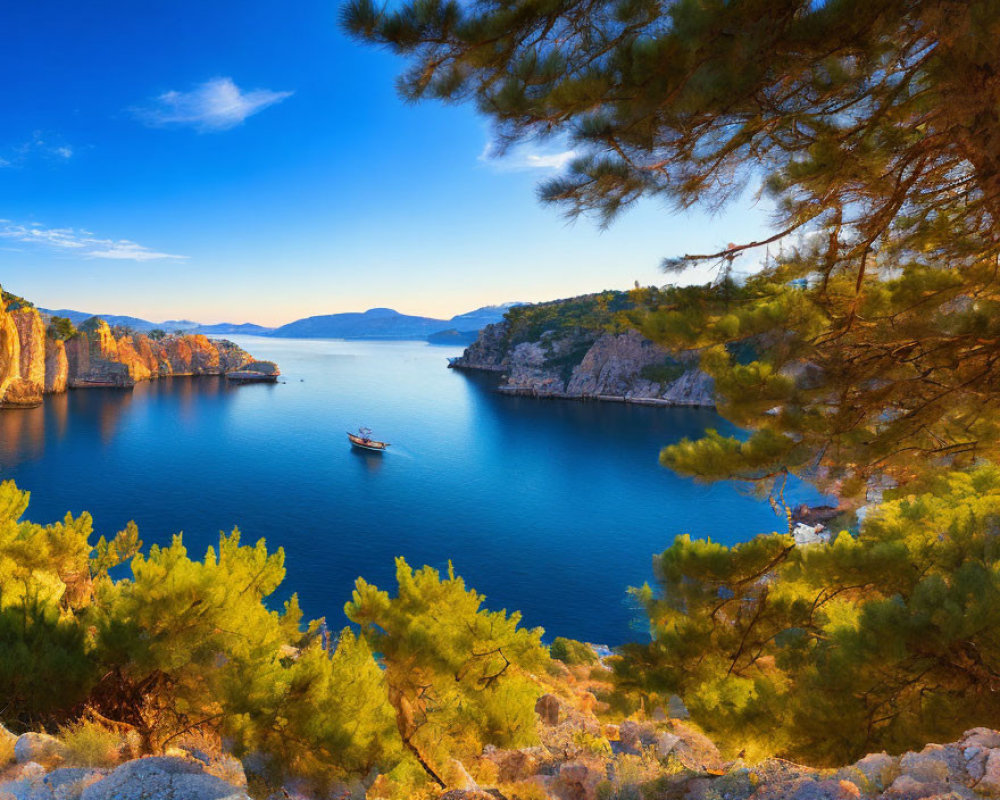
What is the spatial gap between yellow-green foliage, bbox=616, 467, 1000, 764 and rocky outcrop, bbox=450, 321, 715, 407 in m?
57.8

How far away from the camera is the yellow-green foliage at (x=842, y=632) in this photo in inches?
179

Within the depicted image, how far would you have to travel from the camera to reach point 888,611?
184 inches

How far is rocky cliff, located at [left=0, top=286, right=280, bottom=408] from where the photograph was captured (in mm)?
51688

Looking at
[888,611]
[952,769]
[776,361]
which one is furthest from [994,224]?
[952,769]

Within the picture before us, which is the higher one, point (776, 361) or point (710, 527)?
point (776, 361)

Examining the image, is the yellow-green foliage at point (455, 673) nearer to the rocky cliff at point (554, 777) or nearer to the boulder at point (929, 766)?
the rocky cliff at point (554, 777)

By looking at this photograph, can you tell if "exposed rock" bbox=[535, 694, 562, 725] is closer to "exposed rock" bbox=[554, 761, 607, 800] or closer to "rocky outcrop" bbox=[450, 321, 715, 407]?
"exposed rock" bbox=[554, 761, 607, 800]

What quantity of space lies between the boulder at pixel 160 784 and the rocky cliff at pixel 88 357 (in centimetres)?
6104

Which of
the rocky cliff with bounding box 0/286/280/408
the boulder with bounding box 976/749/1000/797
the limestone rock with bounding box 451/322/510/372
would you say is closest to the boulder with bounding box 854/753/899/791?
the boulder with bounding box 976/749/1000/797

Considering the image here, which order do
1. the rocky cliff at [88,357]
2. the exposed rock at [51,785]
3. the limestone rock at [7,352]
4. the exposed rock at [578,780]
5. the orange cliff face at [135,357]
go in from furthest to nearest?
the orange cliff face at [135,357]
the rocky cliff at [88,357]
the limestone rock at [7,352]
the exposed rock at [578,780]
the exposed rock at [51,785]

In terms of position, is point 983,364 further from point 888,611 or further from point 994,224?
point 888,611

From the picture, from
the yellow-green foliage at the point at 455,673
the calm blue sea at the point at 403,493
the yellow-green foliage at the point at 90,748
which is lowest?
the calm blue sea at the point at 403,493

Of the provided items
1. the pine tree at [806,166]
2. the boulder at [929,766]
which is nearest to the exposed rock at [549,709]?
the pine tree at [806,166]

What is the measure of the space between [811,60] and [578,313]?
3771 inches
